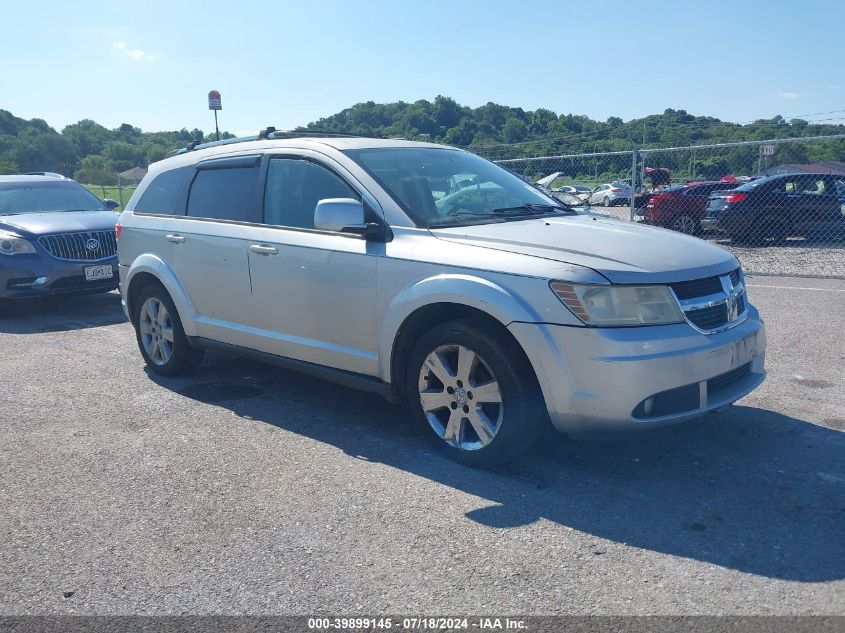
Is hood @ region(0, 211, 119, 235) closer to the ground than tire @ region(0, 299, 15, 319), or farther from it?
farther from it

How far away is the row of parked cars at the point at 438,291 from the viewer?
3.85m

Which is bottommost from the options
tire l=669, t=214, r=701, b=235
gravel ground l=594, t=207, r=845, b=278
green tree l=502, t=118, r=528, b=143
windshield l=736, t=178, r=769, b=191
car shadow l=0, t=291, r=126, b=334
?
gravel ground l=594, t=207, r=845, b=278

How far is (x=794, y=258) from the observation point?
13359 millimetres

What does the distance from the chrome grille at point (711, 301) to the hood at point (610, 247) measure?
5 centimetres

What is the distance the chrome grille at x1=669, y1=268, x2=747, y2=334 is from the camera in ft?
13.0

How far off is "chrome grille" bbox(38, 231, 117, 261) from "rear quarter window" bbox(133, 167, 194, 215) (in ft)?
10.9

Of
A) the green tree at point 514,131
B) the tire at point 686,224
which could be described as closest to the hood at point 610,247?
the tire at point 686,224

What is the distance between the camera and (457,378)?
168 inches

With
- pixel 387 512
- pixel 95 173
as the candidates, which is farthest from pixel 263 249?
pixel 95 173

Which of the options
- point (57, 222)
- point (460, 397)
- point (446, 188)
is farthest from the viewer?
point (57, 222)

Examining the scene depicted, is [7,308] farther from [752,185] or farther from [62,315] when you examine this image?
[752,185]

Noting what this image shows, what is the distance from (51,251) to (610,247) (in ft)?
25.2

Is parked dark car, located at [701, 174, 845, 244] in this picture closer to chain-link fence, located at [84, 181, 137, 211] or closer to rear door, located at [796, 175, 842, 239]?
rear door, located at [796, 175, 842, 239]

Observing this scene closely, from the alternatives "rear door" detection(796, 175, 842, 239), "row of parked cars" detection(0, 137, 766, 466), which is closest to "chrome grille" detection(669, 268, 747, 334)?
"row of parked cars" detection(0, 137, 766, 466)
